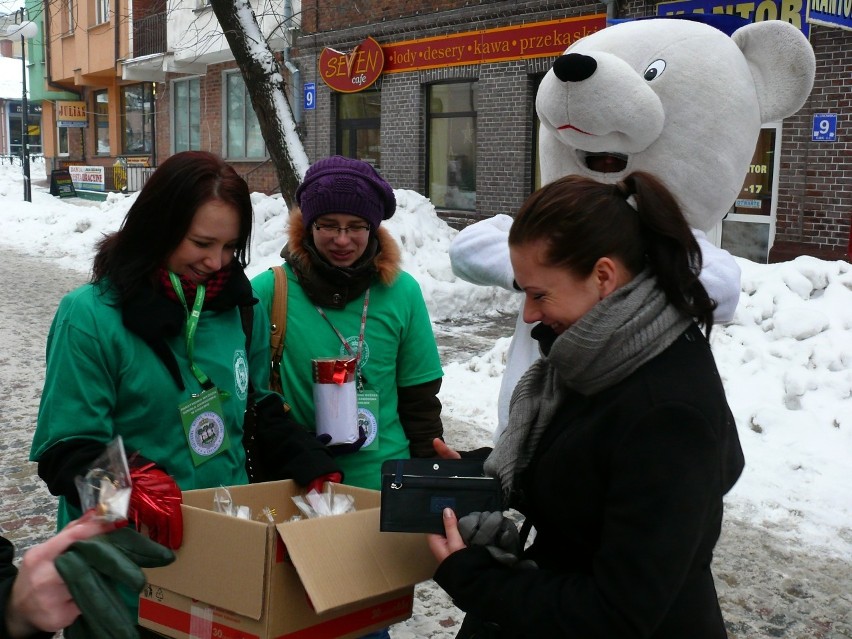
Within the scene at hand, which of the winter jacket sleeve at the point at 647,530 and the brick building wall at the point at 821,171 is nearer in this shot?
the winter jacket sleeve at the point at 647,530

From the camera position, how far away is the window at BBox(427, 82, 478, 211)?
1538 centimetres

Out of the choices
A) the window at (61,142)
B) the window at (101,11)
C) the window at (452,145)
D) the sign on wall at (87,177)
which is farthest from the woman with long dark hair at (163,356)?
the window at (61,142)

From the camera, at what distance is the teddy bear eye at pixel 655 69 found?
3.04m

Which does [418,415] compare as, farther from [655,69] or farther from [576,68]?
[655,69]

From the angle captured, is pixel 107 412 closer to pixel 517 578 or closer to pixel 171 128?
pixel 517 578

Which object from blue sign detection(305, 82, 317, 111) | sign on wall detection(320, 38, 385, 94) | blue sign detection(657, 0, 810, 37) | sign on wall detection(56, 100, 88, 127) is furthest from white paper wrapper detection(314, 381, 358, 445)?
sign on wall detection(56, 100, 88, 127)

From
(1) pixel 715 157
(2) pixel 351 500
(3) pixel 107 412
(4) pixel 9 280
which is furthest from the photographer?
(4) pixel 9 280

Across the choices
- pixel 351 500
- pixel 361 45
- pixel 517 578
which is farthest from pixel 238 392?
pixel 361 45

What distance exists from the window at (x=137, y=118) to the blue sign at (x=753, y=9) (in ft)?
59.3

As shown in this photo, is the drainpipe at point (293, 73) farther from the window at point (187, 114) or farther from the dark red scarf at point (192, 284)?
Result: the dark red scarf at point (192, 284)

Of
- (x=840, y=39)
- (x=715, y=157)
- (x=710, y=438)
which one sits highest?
(x=840, y=39)

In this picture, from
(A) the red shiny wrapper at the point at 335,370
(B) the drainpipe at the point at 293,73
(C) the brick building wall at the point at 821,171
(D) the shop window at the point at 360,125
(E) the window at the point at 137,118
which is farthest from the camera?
(E) the window at the point at 137,118

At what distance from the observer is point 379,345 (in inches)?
117

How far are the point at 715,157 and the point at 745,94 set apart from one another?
31 cm
